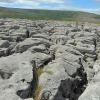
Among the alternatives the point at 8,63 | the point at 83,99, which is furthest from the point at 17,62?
the point at 83,99

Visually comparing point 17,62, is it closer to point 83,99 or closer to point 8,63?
point 8,63

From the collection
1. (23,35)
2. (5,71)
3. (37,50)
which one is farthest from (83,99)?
(23,35)

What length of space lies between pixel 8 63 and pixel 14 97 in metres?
8.66

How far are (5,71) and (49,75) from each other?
4459 mm

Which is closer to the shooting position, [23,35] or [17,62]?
[17,62]

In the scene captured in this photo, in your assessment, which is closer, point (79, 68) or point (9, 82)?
point (9, 82)

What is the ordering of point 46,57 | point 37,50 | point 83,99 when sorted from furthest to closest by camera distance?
point 37,50
point 46,57
point 83,99

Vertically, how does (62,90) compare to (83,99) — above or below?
below

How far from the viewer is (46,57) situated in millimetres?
31297

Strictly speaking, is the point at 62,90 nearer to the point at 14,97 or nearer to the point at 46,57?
the point at 14,97

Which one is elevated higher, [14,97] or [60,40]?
[14,97]

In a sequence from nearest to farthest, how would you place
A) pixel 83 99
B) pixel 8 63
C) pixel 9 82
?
1. pixel 83 99
2. pixel 9 82
3. pixel 8 63

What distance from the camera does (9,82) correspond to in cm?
2144

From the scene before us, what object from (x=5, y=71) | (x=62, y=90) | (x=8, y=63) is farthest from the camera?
(x=8, y=63)
